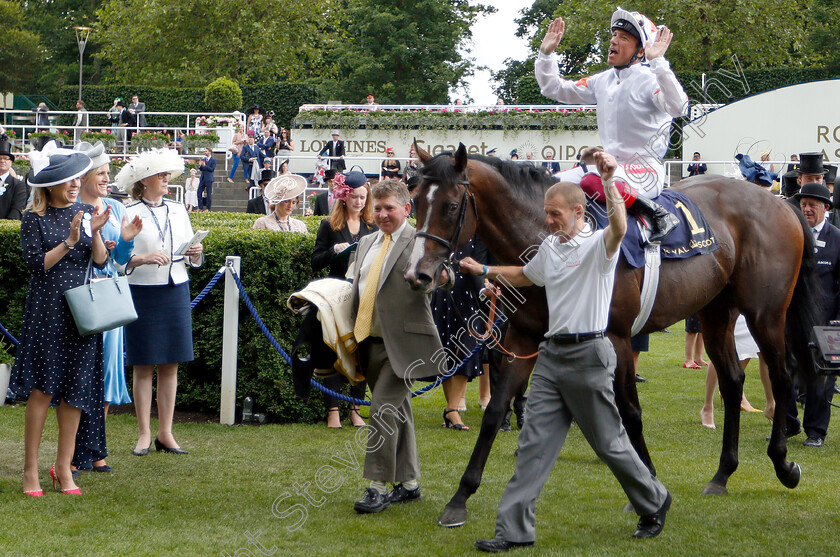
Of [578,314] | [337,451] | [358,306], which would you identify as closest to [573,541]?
[578,314]

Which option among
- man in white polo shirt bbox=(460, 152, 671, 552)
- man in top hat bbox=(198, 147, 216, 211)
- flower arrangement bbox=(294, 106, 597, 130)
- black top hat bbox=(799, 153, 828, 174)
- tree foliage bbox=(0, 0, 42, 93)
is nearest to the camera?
man in white polo shirt bbox=(460, 152, 671, 552)

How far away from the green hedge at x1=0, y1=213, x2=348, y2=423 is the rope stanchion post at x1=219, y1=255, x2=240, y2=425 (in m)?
0.15

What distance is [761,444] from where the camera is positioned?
297 inches

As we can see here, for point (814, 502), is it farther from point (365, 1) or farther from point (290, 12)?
point (365, 1)

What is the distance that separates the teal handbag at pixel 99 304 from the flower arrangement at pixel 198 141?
23.0 m

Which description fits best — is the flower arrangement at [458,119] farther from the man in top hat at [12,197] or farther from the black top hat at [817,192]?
the black top hat at [817,192]

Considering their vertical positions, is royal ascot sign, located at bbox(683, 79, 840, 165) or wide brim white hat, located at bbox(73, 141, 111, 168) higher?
royal ascot sign, located at bbox(683, 79, 840, 165)

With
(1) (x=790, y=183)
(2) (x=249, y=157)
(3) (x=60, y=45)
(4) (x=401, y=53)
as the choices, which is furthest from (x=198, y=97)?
(1) (x=790, y=183)

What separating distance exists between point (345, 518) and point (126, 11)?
1744 inches

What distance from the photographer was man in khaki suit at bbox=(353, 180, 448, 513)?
5422mm

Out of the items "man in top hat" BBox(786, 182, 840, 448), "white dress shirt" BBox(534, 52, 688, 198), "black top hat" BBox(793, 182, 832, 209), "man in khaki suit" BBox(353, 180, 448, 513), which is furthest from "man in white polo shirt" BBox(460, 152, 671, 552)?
"black top hat" BBox(793, 182, 832, 209)

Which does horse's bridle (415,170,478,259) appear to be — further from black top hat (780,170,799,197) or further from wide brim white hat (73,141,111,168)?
black top hat (780,170,799,197)

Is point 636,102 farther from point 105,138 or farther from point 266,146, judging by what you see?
point 105,138

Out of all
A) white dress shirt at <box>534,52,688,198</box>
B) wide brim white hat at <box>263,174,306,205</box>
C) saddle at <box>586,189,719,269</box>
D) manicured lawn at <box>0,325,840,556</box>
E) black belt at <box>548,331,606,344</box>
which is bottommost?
manicured lawn at <box>0,325,840,556</box>
